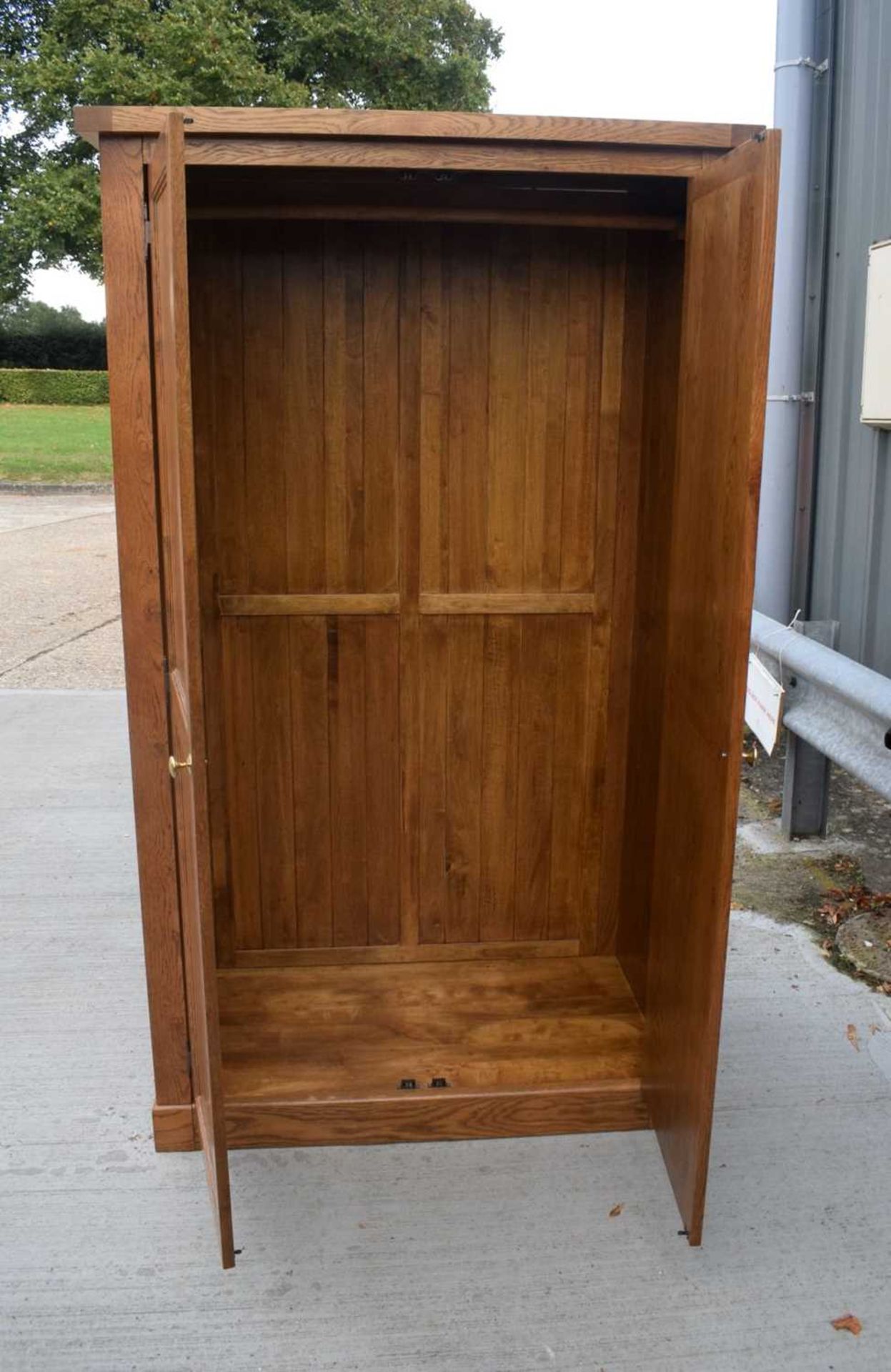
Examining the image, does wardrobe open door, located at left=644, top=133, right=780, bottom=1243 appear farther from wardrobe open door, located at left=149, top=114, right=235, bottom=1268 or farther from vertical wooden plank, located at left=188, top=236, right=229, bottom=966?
vertical wooden plank, located at left=188, top=236, right=229, bottom=966

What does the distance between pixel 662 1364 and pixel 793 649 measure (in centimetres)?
257

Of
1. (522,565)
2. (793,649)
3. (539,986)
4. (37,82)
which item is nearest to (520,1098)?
(539,986)

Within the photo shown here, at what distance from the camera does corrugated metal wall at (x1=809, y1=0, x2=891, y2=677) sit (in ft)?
13.3

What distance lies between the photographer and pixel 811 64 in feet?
14.5

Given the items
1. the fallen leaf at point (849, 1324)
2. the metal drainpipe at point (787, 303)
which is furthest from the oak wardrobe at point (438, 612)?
the metal drainpipe at point (787, 303)

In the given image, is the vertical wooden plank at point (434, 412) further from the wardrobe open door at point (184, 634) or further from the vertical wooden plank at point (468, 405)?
the wardrobe open door at point (184, 634)

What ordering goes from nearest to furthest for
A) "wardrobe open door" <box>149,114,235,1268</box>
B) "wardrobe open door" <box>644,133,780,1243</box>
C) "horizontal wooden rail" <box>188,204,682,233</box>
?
"wardrobe open door" <box>149,114,235,1268</box> < "wardrobe open door" <box>644,133,780,1243</box> < "horizontal wooden rail" <box>188,204,682,233</box>

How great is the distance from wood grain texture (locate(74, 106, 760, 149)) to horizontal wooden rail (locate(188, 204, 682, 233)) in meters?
0.41

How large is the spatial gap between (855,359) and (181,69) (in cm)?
1570

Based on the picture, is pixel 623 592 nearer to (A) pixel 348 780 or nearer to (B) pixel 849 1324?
(A) pixel 348 780

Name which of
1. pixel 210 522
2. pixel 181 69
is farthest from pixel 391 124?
pixel 181 69

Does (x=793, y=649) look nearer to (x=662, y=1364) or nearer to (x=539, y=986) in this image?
(x=539, y=986)

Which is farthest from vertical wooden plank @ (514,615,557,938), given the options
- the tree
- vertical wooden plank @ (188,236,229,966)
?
the tree

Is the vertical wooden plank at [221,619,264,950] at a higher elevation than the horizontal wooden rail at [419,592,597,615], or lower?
lower
